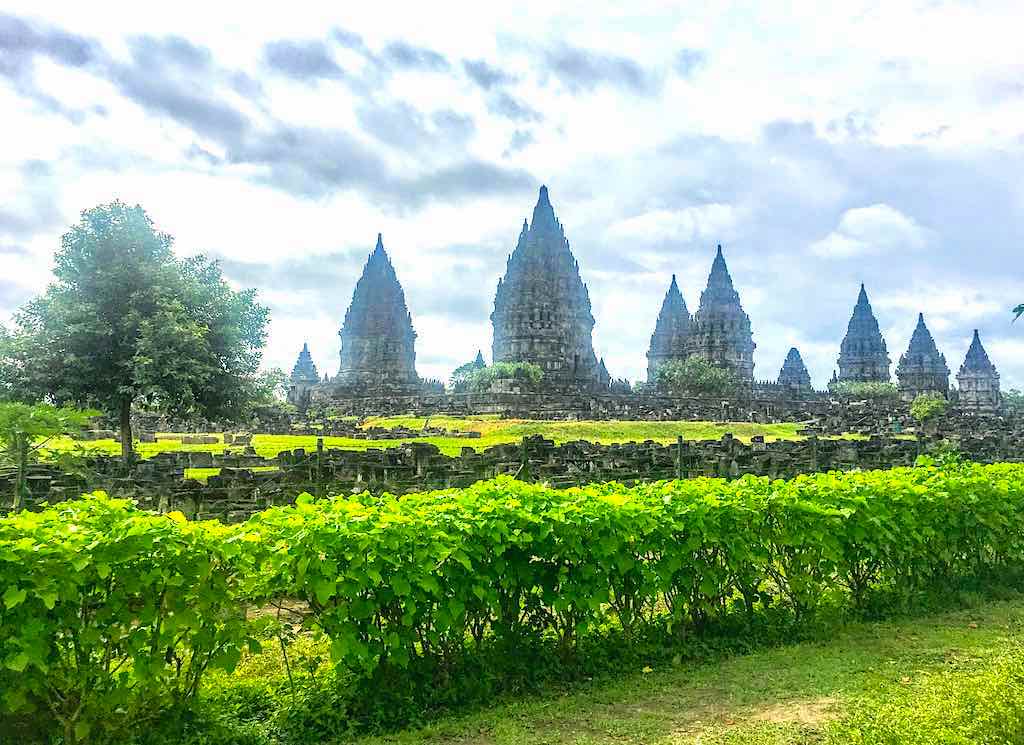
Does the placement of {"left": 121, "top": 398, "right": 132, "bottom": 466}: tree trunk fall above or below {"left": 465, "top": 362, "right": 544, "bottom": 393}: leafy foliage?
below

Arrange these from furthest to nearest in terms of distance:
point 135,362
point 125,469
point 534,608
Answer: point 135,362, point 125,469, point 534,608

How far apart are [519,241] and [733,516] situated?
67.0m

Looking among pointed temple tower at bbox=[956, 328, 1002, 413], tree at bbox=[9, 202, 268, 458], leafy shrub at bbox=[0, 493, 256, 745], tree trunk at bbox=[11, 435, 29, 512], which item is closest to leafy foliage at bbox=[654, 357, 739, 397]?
pointed temple tower at bbox=[956, 328, 1002, 413]

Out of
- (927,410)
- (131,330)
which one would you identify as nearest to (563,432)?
(131,330)

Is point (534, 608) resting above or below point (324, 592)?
below

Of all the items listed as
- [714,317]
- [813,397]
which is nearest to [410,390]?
[714,317]

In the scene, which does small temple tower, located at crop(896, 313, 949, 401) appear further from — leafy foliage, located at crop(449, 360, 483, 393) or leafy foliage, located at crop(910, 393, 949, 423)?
leafy foliage, located at crop(449, 360, 483, 393)

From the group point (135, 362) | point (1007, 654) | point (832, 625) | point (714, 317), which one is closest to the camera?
point (1007, 654)

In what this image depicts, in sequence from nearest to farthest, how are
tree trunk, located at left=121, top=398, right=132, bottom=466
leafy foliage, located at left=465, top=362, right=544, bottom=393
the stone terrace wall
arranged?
the stone terrace wall, tree trunk, located at left=121, top=398, right=132, bottom=466, leafy foliage, located at left=465, top=362, right=544, bottom=393

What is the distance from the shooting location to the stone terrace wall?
13.1 metres

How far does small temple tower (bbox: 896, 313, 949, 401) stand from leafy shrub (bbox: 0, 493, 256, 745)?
83099mm

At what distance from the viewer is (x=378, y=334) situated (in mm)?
77500

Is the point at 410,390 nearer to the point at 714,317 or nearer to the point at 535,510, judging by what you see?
the point at 714,317

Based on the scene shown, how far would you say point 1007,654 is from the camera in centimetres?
657
